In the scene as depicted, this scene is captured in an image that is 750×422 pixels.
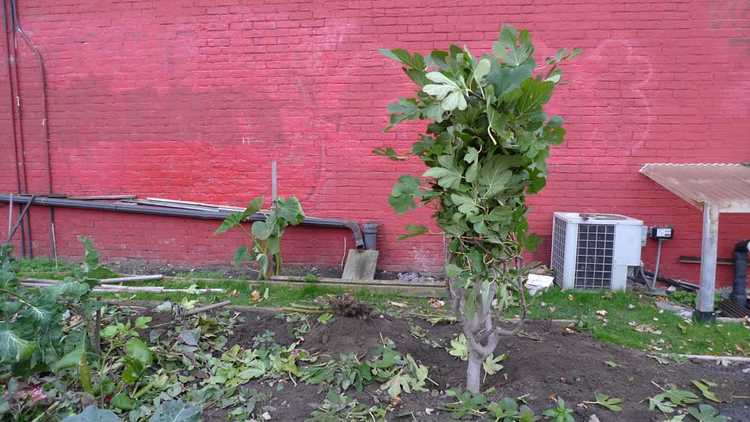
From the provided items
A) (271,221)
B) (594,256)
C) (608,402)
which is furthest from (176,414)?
(594,256)

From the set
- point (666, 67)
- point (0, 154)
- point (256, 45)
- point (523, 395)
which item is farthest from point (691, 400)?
point (0, 154)

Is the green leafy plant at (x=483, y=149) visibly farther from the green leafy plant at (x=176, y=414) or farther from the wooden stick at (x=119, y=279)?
the wooden stick at (x=119, y=279)

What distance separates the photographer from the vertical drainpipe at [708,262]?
408cm

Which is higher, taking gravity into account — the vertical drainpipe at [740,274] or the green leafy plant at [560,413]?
the vertical drainpipe at [740,274]

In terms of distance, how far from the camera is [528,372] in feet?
10.2

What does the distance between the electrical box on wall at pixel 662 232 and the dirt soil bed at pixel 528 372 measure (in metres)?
2.09

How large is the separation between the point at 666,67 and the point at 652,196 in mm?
1384

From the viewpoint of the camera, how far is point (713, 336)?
13.1 ft

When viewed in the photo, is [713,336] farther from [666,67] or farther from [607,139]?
[666,67]

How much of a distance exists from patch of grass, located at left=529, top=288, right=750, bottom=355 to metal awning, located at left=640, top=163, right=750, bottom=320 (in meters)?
0.26

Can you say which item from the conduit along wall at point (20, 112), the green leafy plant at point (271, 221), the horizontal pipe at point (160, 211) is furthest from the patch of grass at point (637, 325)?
the conduit along wall at point (20, 112)

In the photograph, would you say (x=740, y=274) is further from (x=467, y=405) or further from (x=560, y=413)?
(x=467, y=405)

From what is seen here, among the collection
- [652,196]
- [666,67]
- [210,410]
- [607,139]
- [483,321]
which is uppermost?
[666,67]

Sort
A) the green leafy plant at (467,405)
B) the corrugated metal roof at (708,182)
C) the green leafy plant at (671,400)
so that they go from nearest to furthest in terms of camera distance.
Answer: the green leafy plant at (467,405) → the green leafy plant at (671,400) → the corrugated metal roof at (708,182)
